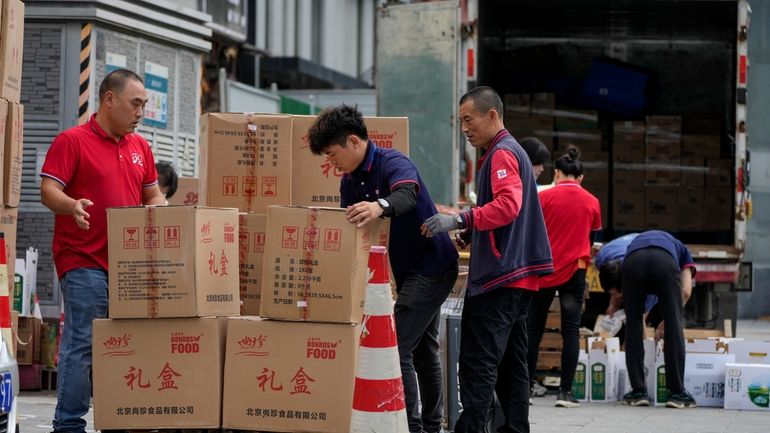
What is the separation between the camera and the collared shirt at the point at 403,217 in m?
7.05

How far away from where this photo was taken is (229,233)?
23.7 feet

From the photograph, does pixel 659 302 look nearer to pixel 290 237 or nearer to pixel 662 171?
pixel 290 237

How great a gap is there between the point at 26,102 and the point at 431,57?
3453mm

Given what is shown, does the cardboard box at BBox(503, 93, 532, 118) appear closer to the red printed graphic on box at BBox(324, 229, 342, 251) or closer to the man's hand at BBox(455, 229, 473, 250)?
the man's hand at BBox(455, 229, 473, 250)

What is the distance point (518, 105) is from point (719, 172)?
2258mm

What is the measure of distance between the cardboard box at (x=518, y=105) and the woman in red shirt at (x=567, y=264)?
538 centimetres

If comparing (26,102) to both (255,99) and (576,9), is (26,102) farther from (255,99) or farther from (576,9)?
(255,99)

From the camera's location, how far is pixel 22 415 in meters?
8.84

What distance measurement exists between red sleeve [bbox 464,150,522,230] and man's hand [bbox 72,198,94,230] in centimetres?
186

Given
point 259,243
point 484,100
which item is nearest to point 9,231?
point 259,243

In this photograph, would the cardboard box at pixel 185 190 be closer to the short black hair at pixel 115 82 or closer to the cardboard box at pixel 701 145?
the short black hair at pixel 115 82

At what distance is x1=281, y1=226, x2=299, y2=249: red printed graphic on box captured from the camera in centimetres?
695

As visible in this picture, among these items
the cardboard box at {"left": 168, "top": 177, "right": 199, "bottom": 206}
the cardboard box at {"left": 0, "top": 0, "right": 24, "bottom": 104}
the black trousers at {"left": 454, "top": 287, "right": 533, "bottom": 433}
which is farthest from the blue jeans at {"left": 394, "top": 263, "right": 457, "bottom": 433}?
the cardboard box at {"left": 168, "top": 177, "right": 199, "bottom": 206}

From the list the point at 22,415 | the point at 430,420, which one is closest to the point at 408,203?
the point at 430,420
